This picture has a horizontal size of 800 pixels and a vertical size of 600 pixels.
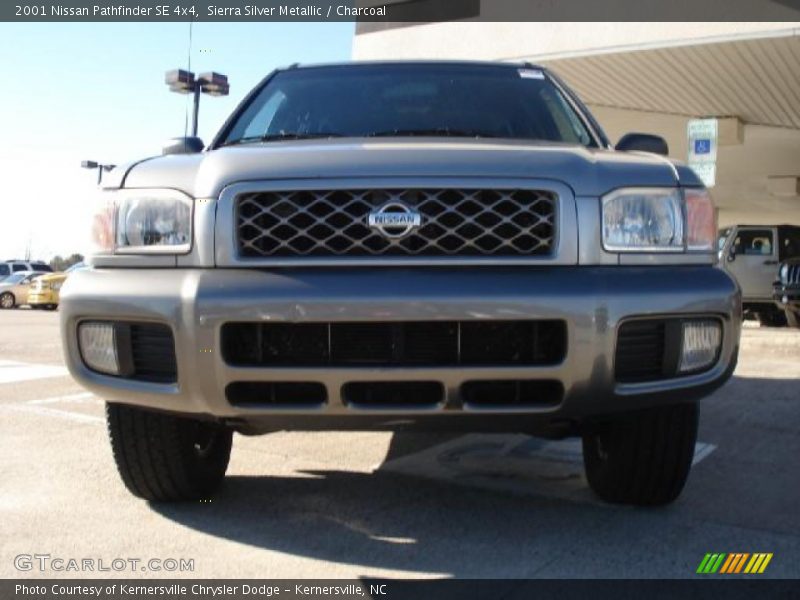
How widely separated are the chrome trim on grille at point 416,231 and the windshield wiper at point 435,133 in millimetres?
786

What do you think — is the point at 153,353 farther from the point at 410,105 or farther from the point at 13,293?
the point at 13,293

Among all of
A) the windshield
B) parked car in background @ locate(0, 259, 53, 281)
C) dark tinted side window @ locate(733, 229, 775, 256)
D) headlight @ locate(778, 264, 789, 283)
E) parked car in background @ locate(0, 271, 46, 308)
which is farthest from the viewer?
parked car in background @ locate(0, 259, 53, 281)

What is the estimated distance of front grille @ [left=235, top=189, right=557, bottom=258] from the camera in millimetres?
2633

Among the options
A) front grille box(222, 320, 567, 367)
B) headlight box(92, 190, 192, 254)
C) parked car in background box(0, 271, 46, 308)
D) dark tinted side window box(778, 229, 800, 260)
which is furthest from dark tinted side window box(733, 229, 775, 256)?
parked car in background box(0, 271, 46, 308)

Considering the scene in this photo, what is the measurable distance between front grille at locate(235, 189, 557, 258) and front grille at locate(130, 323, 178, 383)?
1.24 feet

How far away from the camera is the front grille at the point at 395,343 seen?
2.55 meters

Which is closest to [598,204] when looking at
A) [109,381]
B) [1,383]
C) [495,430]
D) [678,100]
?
[495,430]

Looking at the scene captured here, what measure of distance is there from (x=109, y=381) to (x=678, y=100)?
16390 mm

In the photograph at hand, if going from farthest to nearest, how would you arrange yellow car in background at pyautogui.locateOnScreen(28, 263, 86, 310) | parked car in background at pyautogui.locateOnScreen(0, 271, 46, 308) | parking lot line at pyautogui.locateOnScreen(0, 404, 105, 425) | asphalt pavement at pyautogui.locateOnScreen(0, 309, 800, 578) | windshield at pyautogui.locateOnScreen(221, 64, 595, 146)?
parked car in background at pyautogui.locateOnScreen(0, 271, 46, 308) < yellow car in background at pyautogui.locateOnScreen(28, 263, 86, 310) < parking lot line at pyautogui.locateOnScreen(0, 404, 105, 425) < windshield at pyautogui.locateOnScreen(221, 64, 595, 146) < asphalt pavement at pyautogui.locateOnScreen(0, 309, 800, 578)

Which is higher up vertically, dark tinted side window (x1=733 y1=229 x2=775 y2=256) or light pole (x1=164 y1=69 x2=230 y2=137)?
light pole (x1=164 y1=69 x2=230 y2=137)

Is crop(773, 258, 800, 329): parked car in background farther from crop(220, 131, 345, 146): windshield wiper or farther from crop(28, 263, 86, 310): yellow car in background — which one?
crop(28, 263, 86, 310): yellow car in background

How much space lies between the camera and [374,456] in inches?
166

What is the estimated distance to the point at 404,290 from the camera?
2498mm

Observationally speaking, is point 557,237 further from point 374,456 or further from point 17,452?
point 17,452
